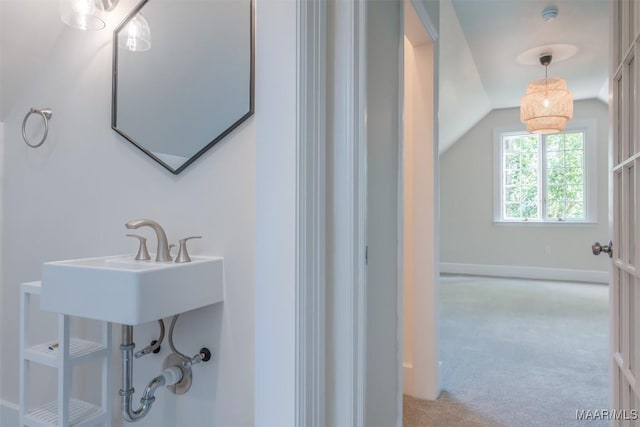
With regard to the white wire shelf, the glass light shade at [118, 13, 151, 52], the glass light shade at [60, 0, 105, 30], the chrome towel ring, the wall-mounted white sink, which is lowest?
the white wire shelf

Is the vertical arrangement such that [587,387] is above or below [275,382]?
below

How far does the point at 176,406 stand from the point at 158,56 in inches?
50.6

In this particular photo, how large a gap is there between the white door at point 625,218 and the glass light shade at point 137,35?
5.29 ft

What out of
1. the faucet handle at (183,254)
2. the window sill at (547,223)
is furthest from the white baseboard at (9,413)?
the window sill at (547,223)

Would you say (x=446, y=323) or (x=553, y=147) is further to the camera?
(x=553, y=147)

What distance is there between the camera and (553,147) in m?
5.41

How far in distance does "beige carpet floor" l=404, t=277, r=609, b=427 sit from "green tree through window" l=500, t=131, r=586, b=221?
1.49 m

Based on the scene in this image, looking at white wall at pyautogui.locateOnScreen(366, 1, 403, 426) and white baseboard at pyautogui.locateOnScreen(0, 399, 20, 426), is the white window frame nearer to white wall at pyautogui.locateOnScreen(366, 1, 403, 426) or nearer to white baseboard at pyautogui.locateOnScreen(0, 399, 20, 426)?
white wall at pyautogui.locateOnScreen(366, 1, 403, 426)

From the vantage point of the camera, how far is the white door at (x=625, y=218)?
3.64 feet

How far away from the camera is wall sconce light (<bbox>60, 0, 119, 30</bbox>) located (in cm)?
146

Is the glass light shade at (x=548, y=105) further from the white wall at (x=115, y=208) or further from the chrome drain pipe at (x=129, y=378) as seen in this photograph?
the chrome drain pipe at (x=129, y=378)

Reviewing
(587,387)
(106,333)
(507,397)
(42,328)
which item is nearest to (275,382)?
(106,333)

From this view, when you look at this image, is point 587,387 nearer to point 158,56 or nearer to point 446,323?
point 446,323

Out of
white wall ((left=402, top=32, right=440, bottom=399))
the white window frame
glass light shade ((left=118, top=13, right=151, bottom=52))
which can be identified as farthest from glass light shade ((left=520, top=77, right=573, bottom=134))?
glass light shade ((left=118, top=13, right=151, bottom=52))
